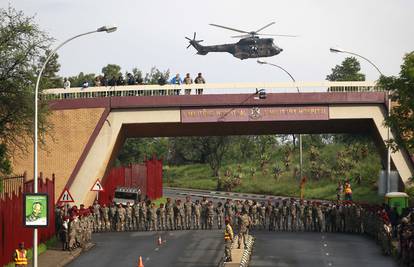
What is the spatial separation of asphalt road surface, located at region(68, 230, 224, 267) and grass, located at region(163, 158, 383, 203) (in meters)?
26.7

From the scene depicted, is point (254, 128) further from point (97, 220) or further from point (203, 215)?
point (97, 220)

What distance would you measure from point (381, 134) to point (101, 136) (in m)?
14.6

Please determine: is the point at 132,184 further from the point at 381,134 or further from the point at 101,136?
the point at 381,134

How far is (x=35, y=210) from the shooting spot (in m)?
29.5

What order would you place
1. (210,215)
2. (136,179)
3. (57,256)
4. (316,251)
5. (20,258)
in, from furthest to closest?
(136,179)
(210,215)
(316,251)
(57,256)
(20,258)

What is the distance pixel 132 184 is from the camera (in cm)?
6297

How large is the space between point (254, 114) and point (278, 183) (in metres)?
31.5

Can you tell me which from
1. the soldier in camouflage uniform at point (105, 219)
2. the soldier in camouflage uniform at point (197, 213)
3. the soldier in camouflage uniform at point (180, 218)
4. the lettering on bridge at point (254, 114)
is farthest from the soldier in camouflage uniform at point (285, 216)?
the soldier in camouflage uniform at point (105, 219)

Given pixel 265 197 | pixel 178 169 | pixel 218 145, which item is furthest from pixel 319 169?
pixel 178 169

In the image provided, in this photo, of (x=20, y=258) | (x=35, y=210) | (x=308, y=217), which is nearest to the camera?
(x=35, y=210)

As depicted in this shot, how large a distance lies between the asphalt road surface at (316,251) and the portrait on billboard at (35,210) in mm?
7661

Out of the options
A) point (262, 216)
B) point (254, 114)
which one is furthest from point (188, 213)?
point (254, 114)

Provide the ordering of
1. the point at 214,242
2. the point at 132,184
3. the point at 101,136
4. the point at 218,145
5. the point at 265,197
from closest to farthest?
the point at 214,242, the point at 101,136, the point at 132,184, the point at 265,197, the point at 218,145

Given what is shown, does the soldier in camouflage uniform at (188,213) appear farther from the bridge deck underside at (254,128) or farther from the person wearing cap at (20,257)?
the person wearing cap at (20,257)
